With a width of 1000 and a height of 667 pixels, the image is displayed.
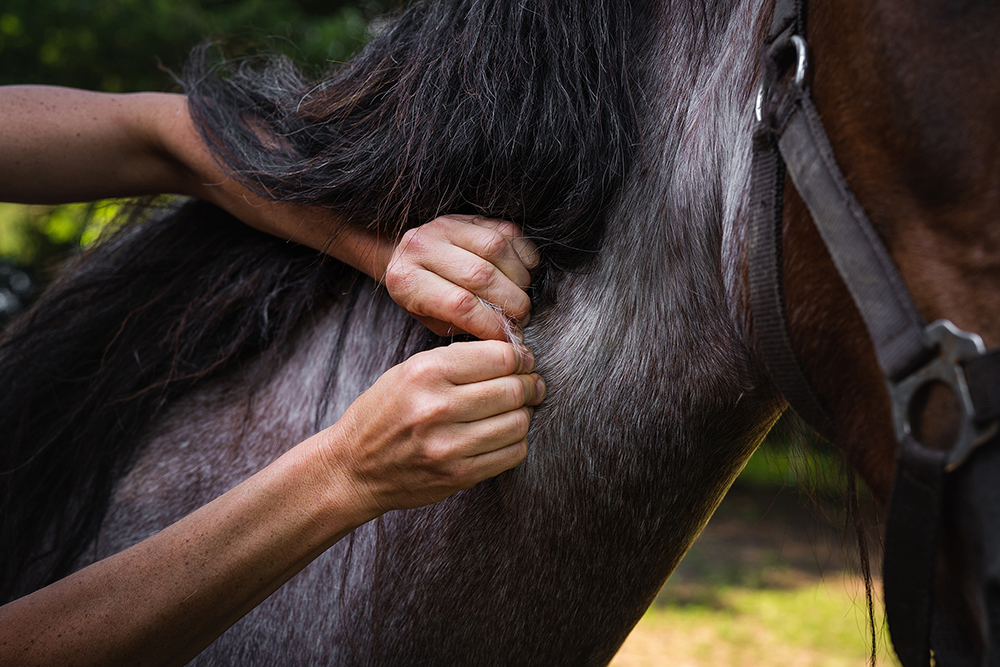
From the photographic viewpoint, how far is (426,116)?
924 mm

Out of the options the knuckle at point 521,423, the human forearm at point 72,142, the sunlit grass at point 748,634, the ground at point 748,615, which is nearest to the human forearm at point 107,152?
the human forearm at point 72,142

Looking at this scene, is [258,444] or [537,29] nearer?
[537,29]

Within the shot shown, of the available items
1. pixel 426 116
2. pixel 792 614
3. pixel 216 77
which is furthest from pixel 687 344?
pixel 792 614

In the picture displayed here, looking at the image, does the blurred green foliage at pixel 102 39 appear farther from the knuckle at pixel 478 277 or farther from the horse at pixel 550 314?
the knuckle at pixel 478 277

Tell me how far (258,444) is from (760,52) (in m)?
0.88

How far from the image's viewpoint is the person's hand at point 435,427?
31.7 inches

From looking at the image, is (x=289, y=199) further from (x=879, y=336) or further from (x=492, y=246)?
(x=879, y=336)

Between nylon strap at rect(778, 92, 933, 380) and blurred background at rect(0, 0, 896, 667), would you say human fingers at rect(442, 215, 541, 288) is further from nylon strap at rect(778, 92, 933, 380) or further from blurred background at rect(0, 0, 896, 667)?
blurred background at rect(0, 0, 896, 667)

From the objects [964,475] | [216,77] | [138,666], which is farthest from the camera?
[216,77]

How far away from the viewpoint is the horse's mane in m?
0.90

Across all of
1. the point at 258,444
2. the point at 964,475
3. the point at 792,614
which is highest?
the point at 258,444

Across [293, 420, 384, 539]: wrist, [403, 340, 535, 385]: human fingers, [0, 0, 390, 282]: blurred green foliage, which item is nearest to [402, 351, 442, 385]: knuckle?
[403, 340, 535, 385]: human fingers

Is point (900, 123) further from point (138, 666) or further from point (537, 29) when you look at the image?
point (138, 666)

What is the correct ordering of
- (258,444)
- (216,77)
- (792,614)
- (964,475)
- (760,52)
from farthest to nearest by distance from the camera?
(792,614), (216,77), (258,444), (760,52), (964,475)
